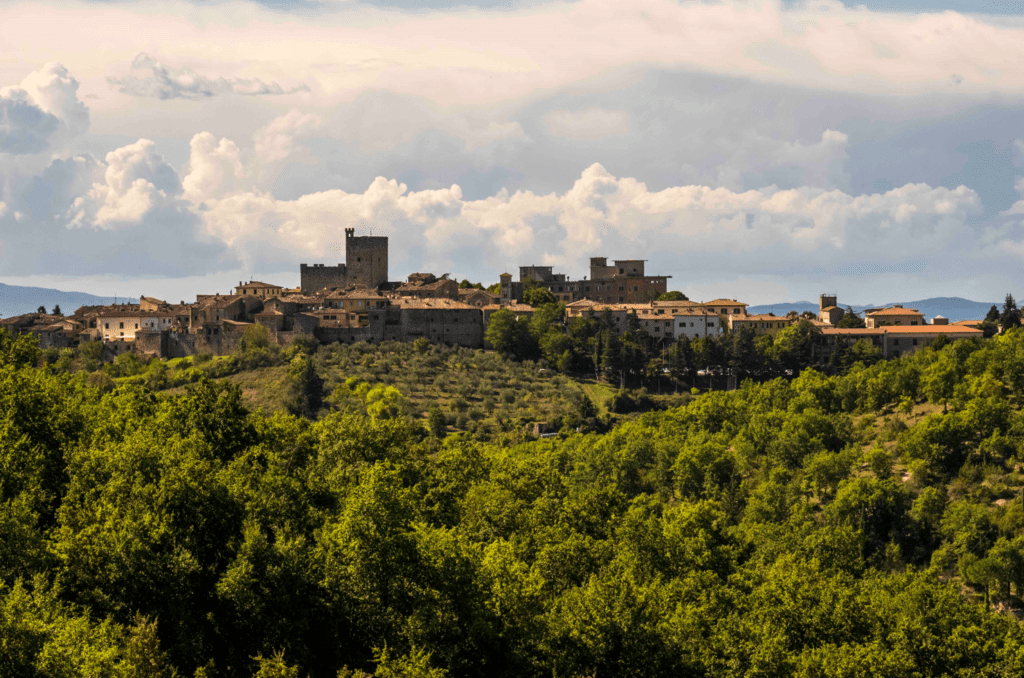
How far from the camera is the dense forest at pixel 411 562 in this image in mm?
24672

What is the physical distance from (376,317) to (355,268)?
17869 mm

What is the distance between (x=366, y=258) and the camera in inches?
4432

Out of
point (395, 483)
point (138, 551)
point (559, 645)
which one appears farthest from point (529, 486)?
point (138, 551)

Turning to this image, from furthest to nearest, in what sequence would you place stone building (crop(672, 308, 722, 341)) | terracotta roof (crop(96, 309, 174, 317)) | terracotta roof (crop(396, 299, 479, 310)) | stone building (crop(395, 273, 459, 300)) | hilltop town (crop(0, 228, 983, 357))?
stone building (crop(395, 273, 459, 300)), stone building (crop(672, 308, 722, 341)), terracotta roof (crop(396, 299, 479, 310)), terracotta roof (crop(96, 309, 174, 317)), hilltop town (crop(0, 228, 983, 357))

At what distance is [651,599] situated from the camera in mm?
30938

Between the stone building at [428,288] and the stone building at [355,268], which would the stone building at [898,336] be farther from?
the stone building at [355,268]

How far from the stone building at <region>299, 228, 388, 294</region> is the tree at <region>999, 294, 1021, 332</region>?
62062 millimetres

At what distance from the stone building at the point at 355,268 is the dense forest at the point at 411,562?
6102 cm

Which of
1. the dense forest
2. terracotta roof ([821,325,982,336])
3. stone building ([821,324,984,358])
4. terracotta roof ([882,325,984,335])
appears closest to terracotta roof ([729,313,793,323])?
terracotta roof ([821,325,982,336])

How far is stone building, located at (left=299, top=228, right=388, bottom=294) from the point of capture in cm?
10975

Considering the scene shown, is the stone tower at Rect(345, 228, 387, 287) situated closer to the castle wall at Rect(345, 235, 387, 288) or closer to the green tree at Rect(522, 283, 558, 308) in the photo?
the castle wall at Rect(345, 235, 387, 288)

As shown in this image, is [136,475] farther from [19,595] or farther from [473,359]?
[473,359]

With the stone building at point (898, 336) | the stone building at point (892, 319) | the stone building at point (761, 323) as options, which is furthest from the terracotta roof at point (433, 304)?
the stone building at point (892, 319)

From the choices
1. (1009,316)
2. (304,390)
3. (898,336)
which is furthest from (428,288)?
(1009,316)
